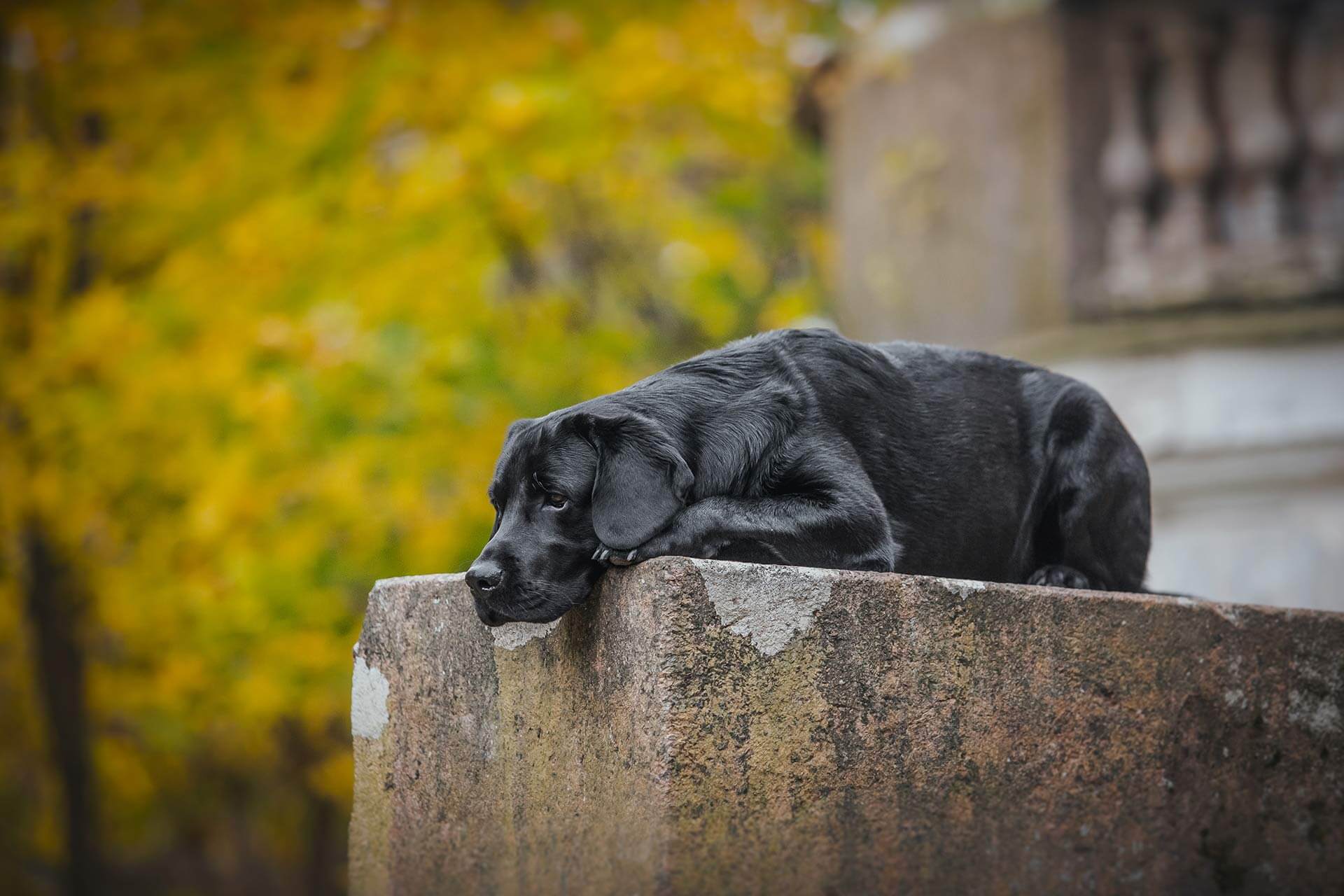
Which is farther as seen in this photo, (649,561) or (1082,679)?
(1082,679)

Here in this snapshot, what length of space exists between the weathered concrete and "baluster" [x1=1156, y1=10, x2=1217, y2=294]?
14.6ft

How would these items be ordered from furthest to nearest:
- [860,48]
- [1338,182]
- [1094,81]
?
[860,48], [1094,81], [1338,182]

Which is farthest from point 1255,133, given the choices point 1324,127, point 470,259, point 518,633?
point 518,633

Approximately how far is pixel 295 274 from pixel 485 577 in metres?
6.39

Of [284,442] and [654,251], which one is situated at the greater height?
[654,251]

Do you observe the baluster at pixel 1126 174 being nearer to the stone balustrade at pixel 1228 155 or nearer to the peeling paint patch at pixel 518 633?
the stone balustrade at pixel 1228 155

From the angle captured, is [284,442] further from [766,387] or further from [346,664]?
[766,387]

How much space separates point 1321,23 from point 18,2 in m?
8.08

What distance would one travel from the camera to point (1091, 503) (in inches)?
163

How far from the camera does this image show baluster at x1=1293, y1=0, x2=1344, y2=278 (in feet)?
25.4

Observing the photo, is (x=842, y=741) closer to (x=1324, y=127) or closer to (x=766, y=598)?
(x=766, y=598)

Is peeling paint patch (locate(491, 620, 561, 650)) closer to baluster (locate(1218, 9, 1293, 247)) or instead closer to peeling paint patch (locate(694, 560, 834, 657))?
peeling paint patch (locate(694, 560, 834, 657))

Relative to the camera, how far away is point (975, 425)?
4.15 m

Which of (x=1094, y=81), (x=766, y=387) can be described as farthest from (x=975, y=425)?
(x=1094, y=81)
